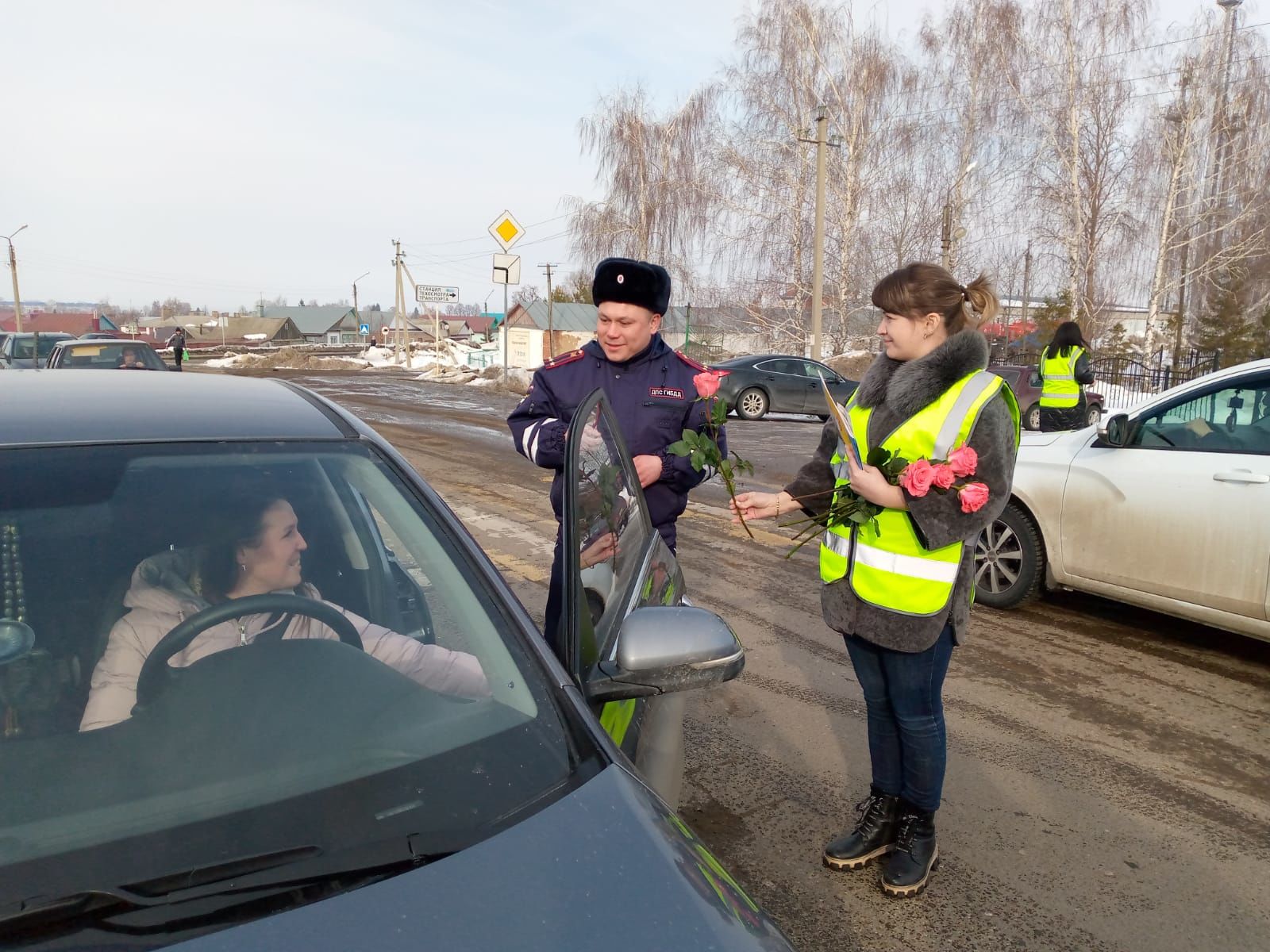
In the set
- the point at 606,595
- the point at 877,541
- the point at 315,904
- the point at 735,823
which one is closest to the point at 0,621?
the point at 315,904

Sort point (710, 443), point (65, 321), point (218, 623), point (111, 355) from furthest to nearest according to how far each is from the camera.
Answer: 1. point (65, 321)
2. point (111, 355)
3. point (710, 443)
4. point (218, 623)

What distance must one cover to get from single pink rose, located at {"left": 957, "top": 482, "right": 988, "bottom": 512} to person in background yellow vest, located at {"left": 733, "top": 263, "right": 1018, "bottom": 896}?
0.04 m

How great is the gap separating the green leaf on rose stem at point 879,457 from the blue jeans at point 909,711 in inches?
20.9

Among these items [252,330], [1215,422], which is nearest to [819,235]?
[1215,422]

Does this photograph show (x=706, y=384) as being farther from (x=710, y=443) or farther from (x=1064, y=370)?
(x=1064, y=370)

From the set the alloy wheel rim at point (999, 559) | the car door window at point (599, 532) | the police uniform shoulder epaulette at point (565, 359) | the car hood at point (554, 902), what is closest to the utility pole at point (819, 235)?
the alloy wheel rim at point (999, 559)

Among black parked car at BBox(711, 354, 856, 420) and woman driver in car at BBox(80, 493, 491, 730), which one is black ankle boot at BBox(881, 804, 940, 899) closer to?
woman driver in car at BBox(80, 493, 491, 730)

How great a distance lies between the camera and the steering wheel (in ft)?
5.03

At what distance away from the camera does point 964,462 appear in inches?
94.7

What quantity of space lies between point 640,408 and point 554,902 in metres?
2.05

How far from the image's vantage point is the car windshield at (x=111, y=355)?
1243cm

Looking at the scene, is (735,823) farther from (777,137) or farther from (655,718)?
(777,137)

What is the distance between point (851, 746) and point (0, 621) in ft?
9.82

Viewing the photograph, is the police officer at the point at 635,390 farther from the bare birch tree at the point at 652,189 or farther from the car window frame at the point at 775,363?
the bare birch tree at the point at 652,189
